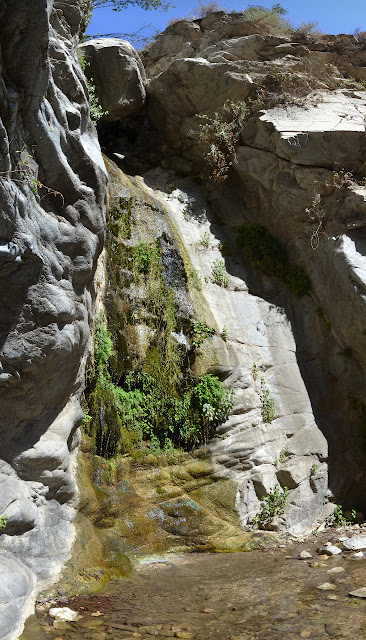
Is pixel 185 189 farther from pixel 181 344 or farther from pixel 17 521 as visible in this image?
pixel 17 521

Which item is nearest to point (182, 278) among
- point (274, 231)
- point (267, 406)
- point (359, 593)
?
point (274, 231)

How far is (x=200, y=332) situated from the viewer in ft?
31.8

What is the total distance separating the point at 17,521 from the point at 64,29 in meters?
6.89

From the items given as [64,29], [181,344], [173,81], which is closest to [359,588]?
[181,344]

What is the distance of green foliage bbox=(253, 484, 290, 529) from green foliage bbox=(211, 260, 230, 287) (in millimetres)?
4370

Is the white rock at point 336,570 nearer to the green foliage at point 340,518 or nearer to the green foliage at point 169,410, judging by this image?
the green foliage at point 340,518

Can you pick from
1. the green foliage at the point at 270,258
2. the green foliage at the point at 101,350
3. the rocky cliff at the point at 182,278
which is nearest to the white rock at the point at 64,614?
the rocky cliff at the point at 182,278

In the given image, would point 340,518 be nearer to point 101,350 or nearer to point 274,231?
point 101,350

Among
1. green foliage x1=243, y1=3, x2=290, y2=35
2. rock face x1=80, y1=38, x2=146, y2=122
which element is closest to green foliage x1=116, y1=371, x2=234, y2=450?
rock face x1=80, y1=38, x2=146, y2=122

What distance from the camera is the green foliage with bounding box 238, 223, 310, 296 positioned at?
37.3ft

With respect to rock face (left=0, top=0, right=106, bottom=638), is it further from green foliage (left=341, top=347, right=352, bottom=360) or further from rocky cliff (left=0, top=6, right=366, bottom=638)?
green foliage (left=341, top=347, right=352, bottom=360)

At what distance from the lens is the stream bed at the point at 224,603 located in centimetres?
464

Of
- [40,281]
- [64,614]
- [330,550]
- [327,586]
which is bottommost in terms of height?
[330,550]

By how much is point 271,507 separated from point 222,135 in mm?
8415
